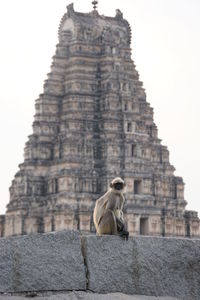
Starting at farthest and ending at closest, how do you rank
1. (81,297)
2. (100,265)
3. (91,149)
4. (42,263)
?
(91,149)
(100,265)
(42,263)
(81,297)

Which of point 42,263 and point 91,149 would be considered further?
point 91,149

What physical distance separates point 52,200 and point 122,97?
11.0 metres

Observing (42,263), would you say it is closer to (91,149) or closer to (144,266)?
(144,266)

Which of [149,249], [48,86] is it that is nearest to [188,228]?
[48,86]

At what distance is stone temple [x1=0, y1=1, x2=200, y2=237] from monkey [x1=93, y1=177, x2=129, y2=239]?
46366mm

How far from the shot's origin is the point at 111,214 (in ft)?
45.3

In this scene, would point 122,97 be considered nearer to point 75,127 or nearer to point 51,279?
point 75,127

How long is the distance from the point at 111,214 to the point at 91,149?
165 feet

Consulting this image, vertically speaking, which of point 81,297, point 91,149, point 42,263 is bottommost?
point 81,297

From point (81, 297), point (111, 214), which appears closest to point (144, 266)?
point (111, 214)

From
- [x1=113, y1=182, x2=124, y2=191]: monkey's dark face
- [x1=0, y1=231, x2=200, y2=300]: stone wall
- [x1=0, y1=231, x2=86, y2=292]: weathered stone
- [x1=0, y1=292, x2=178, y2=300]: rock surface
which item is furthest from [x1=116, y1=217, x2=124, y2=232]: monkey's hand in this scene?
[x1=0, y1=292, x2=178, y2=300]: rock surface

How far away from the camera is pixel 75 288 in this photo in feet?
40.0

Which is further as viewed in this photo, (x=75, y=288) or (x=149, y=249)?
(x=149, y=249)

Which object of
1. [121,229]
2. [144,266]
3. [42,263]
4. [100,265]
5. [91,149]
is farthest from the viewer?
[91,149]
